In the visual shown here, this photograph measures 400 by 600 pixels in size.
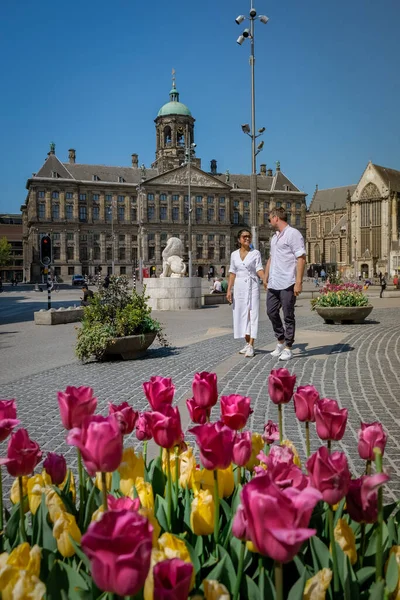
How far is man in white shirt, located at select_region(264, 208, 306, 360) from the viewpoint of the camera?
7645 millimetres

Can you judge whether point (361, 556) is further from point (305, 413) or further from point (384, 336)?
point (384, 336)

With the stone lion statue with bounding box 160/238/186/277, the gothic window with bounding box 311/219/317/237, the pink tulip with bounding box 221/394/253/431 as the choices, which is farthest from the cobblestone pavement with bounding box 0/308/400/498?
the gothic window with bounding box 311/219/317/237

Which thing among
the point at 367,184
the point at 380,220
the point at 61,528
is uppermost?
the point at 367,184

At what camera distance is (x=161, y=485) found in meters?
2.03

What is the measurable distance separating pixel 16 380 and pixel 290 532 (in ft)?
22.5

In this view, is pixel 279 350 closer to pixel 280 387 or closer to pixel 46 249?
pixel 280 387

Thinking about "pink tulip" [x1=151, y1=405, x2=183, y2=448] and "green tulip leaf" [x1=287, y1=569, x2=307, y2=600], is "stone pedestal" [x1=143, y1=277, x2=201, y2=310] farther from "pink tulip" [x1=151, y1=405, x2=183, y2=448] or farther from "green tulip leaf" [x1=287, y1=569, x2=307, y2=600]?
"green tulip leaf" [x1=287, y1=569, x2=307, y2=600]

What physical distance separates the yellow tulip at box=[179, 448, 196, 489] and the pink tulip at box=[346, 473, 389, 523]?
2.15 feet

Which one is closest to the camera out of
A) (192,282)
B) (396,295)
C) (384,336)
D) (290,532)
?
(290,532)

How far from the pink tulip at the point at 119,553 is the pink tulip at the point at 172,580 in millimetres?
99

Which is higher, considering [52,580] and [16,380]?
[52,580]

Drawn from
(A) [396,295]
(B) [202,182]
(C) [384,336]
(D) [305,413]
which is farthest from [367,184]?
(D) [305,413]

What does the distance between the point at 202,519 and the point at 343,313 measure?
1197cm

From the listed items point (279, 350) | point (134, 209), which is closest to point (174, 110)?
point (134, 209)
